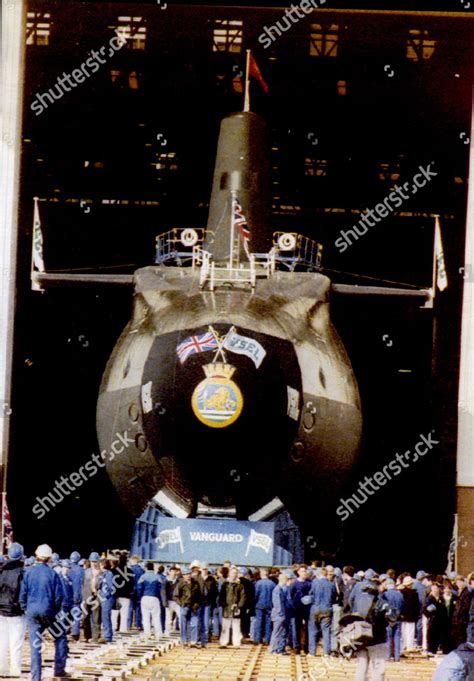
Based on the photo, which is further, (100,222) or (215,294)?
(100,222)

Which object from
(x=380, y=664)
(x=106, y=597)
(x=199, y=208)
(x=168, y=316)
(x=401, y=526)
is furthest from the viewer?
(x=199, y=208)

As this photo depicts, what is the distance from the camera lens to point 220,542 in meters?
27.2

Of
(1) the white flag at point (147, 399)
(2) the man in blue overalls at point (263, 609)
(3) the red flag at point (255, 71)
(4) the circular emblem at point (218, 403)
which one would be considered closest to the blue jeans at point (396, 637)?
(2) the man in blue overalls at point (263, 609)

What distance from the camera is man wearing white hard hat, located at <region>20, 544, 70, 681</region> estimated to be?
15.0 meters

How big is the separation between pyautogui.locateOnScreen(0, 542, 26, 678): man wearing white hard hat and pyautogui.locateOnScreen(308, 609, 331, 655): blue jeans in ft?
24.5

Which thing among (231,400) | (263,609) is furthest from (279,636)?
(231,400)

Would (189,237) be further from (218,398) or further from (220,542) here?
(220,542)

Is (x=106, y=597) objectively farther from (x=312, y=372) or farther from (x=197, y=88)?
(x=197, y=88)

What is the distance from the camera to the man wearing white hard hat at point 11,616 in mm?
15164

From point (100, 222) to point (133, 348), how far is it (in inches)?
337

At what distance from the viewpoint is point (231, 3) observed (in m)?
30.0

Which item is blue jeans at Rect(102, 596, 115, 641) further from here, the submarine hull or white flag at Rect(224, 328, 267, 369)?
white flag at Rect(224, 328, 267, 369)

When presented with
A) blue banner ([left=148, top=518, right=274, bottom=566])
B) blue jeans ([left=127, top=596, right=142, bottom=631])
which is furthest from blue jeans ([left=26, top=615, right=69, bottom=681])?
blue banner ([left=148, top=518, right=274, bottom=566])

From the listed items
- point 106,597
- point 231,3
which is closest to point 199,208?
point 231,3
